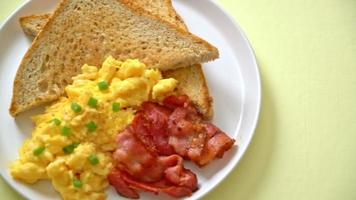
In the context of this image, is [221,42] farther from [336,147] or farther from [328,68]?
[336,147]

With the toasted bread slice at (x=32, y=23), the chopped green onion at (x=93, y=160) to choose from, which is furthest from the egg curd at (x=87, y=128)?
the toasted bread slice at (x=32, y=23)

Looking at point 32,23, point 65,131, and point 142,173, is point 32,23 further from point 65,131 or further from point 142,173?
point 142,173

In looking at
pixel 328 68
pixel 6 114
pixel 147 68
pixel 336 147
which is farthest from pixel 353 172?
pixel 6 114

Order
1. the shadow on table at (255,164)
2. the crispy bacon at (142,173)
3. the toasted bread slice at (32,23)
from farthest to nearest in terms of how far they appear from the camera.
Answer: the toasted bread slice at (32,23) → the shadow on table at (255,164) → the crispy bacon at (142,173)

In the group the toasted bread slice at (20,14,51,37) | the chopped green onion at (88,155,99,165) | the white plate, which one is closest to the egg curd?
the chopped green onion at (88,155,99,165)

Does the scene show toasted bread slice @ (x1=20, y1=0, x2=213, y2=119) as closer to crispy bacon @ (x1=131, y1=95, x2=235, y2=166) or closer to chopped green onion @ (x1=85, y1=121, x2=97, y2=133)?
crispy bacon @ (x1=131, y1=95, x2=235, y2=166)

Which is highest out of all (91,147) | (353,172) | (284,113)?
(91,147)

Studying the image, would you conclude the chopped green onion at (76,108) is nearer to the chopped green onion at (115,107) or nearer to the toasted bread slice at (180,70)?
the chopped green onion at (115,107)
